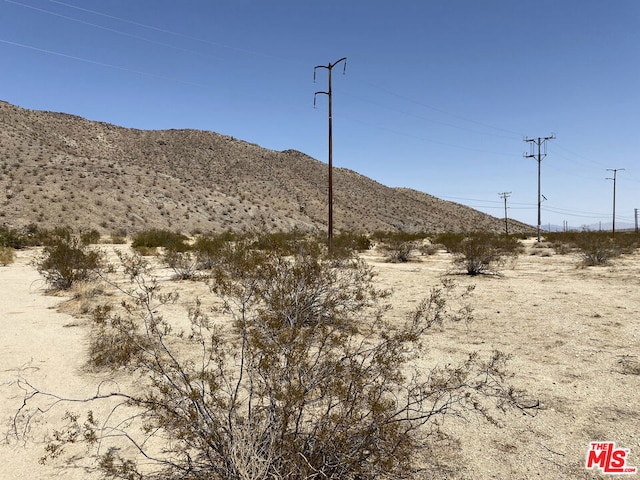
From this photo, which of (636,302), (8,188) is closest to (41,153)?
(8,188)

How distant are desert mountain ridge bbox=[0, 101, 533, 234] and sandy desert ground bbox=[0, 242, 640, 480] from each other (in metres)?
27.2

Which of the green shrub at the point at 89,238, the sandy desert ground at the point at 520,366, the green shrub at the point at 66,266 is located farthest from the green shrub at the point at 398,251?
the green shrub at the point at 66,266

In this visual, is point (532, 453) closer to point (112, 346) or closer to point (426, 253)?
point (112, 346)

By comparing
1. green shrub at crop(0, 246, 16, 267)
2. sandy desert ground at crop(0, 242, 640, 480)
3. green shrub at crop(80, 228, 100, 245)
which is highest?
green shrub at crop(80, 228, 100, 245)

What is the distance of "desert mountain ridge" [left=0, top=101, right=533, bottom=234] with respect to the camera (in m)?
39.8

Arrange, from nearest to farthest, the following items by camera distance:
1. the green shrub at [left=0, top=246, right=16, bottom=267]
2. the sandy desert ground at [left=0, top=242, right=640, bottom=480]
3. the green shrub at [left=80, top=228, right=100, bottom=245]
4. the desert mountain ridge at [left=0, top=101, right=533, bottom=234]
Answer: the sandy desert ground at [left=0, top=242, right=640, bottom=480] < the green shrub at [left=80, top=228, right=100, bottom=245] < the green shrub at [left=0, top=246, right=16, bottom=267] < the desert mountain ridge at [left=0, top=101, right=533, bottom=234]

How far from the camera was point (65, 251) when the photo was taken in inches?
500

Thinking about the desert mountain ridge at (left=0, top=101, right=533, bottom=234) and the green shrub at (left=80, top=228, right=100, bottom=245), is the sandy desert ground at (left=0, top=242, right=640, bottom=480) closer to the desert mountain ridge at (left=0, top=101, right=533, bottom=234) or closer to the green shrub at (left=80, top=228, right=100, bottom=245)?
the green shrub at (left=80, top=228, right=100, bottom=245)

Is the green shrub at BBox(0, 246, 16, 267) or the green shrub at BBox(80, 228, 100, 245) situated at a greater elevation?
the green shrub at BBox(80, 228, 100, 245)

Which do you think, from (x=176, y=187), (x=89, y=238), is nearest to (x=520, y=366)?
(x=89, y=238)

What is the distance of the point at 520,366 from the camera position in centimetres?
650

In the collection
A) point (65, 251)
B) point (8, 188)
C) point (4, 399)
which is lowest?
point (4, 399)

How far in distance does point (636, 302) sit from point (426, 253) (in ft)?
57.6

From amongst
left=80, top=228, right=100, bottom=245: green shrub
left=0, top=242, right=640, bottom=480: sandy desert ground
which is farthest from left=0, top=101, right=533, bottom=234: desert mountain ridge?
left=0, top=242, right=640, bottom=480: sandy desert ground
